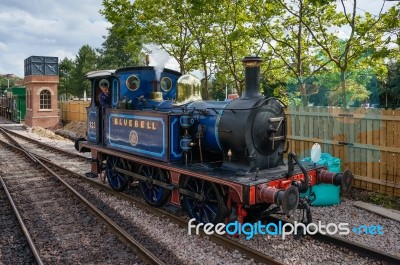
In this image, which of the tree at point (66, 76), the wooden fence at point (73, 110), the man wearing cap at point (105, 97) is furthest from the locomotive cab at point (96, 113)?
the tree at point (66, 76)

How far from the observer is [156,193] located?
7.50m

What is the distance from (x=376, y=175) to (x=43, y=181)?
856 centimetres

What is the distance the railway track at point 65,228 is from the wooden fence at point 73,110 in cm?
1769

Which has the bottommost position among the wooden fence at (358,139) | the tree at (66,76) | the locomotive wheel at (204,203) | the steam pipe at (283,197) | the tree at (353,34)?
the locomotive wheel at (204,203)

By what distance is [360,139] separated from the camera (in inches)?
325

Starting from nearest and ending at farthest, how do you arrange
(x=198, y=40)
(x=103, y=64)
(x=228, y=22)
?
1. (x=228, y=22)
2. (x=198, y=40)
3. (x=103, y=64)

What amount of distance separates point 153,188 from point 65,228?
187cm

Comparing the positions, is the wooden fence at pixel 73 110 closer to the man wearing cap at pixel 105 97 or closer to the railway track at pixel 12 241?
the man wearing cap at pixel 105 97

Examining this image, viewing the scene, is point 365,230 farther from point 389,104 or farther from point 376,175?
point 389,104

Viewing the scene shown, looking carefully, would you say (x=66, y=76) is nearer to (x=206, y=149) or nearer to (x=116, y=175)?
(x=116, y=175)

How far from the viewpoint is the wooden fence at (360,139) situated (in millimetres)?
7703

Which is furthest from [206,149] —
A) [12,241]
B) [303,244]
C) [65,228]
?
[12,241]

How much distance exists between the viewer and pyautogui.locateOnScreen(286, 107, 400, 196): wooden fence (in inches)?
303

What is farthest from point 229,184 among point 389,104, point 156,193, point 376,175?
point 389,104
